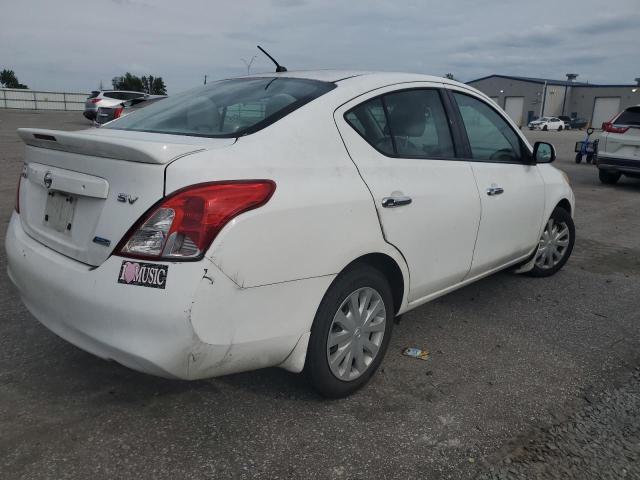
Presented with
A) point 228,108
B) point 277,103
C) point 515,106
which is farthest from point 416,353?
point 515,106

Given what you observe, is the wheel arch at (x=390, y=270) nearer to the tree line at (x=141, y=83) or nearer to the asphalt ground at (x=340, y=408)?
the asphalt ground at (x=340, y=408)

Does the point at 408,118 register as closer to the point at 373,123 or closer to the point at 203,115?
the point at 373,123

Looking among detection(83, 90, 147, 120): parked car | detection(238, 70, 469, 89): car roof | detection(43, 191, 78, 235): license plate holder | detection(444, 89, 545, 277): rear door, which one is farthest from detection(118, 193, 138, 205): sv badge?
detection(83, 90, 147, 120): parked car

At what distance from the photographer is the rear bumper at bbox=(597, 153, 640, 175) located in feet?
36.9

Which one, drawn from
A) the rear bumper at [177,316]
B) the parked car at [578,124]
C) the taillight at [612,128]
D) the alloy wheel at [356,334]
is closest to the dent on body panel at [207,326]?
the rear bumper at [177,316]

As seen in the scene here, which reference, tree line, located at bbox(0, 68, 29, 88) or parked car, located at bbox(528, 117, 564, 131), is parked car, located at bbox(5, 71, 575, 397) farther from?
tree line, located at bbox(0, 68, 29, 88)

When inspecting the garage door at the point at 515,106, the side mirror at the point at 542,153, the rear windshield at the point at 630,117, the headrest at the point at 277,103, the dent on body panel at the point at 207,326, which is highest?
the garage door at the point at 515,106

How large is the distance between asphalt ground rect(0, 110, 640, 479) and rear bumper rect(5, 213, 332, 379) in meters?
0.39

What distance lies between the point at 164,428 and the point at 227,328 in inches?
28.0

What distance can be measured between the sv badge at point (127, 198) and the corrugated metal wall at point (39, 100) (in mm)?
45425

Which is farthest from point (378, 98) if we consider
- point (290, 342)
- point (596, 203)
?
point (596, 203)

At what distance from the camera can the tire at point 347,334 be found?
2613 mm

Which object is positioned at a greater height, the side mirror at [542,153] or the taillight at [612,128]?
the taillight at [612,128]

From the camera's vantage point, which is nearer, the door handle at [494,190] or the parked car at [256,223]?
the parked car at [256,223]
